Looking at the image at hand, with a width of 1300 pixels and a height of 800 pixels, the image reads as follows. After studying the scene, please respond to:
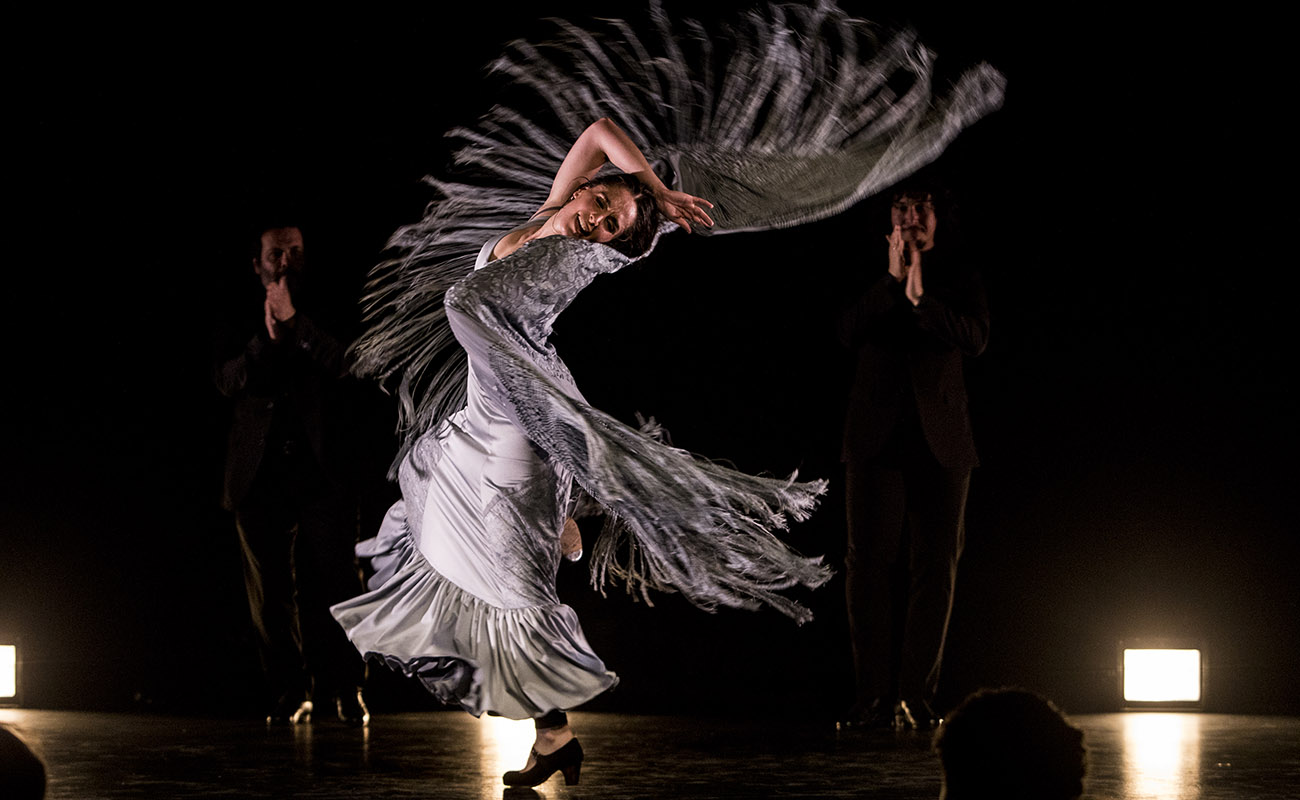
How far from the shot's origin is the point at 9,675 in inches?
182

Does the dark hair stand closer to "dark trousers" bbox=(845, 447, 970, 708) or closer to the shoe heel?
the shoe heel

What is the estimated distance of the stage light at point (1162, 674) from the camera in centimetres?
455

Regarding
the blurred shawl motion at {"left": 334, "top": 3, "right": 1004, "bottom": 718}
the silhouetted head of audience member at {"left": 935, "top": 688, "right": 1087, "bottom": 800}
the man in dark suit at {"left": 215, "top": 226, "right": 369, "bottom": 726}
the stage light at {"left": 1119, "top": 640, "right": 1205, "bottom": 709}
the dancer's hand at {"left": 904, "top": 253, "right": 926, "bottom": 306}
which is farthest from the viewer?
the stage light at {"left": 1119, "top": 640, "right": 1205, "bottom": 709}

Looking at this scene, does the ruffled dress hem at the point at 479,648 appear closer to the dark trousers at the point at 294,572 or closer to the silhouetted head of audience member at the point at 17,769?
the dark trousers at the point at 294,572

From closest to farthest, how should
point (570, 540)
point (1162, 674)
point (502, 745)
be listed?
point (570, 540) < point (502, 745) < point (1162, 674)

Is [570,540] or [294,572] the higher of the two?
[570,540]

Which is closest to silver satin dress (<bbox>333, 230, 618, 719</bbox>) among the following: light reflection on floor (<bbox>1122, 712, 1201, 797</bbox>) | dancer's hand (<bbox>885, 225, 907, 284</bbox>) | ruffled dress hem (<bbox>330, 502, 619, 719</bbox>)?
ruffled dress hem (<bbox>330, 502, 619, 719</bbox>)

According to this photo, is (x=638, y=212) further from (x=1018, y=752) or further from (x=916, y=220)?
(x=1018, y=752)

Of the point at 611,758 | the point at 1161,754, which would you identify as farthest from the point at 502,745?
the point at 1161,754

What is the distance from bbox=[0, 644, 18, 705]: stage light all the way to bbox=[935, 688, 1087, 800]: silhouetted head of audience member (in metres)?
4.02

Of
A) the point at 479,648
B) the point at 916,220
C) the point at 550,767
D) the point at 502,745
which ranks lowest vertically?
the point at 502,745

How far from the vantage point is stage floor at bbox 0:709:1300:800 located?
9.17 feet

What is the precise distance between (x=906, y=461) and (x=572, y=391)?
1444mm

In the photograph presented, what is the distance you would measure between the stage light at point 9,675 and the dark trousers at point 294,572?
932 mm
